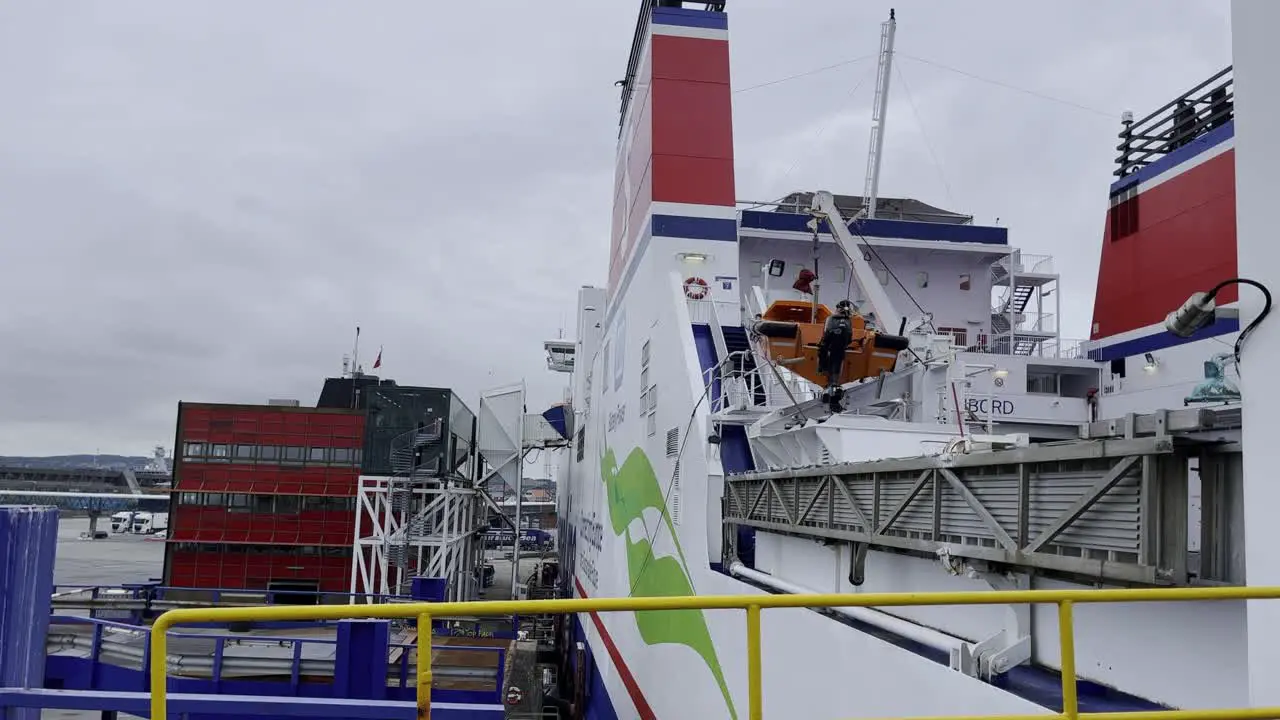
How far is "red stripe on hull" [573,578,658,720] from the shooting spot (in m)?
10.6

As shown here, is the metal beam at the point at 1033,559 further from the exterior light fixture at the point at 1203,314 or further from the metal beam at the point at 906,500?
the exterior light fixture at the point at 1203,314

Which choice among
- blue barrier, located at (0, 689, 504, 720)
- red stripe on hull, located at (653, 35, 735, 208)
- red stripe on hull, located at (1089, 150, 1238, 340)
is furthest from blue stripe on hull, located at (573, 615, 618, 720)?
red stripe on hull, located at (1089, 150, 1238, 340)

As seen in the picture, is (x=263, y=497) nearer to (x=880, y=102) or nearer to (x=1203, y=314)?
(x=880, y=102)

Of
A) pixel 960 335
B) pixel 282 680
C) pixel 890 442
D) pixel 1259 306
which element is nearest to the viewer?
pixel 1259 306

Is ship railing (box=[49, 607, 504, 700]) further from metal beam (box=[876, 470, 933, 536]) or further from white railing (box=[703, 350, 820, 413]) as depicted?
metal beam (box=[876, 470, 933, 536])

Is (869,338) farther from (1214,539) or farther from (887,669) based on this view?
(1214,539)

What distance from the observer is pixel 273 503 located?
26.8 m

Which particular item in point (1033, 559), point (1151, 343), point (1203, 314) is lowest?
point (1033, 559)

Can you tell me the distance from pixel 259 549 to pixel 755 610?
2718 centimetres

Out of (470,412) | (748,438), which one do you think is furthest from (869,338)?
(470,412)

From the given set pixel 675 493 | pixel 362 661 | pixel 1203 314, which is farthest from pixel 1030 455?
pixel 362 661

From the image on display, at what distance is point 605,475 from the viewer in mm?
16109

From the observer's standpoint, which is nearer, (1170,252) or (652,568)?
(652,568)

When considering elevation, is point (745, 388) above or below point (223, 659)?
above
